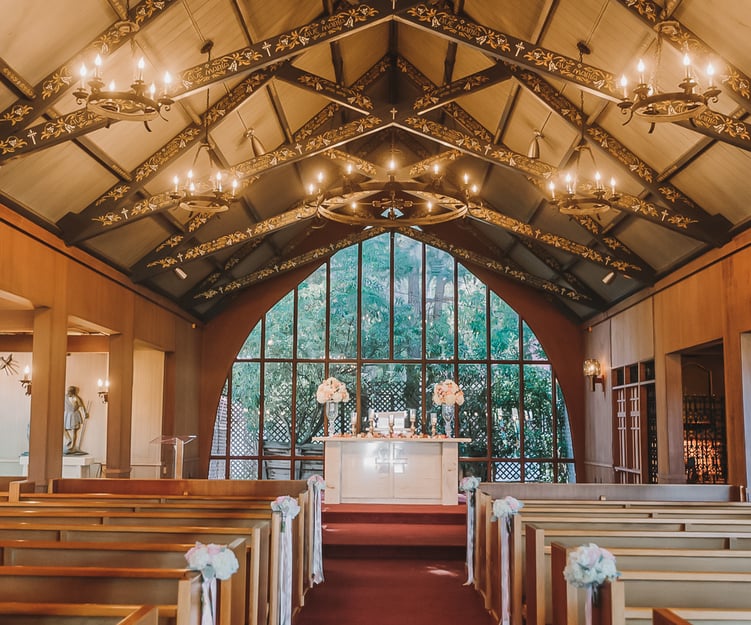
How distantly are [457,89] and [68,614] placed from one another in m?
6.43

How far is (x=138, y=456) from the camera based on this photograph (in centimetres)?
1196

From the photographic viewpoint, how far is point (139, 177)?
8234 millimetres

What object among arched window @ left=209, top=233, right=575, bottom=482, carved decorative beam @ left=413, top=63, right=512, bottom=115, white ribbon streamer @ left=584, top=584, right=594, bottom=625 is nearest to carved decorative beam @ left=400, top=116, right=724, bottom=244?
carved decorative beam @ left=413, top=63, right=512, bottom=115

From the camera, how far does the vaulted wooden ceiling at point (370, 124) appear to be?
6121 millimetres

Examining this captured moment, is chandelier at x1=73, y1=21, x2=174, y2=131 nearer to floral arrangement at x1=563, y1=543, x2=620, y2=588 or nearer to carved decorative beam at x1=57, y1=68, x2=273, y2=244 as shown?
carved decorative beam at x1=57, y1=68, x2=273, y2=244

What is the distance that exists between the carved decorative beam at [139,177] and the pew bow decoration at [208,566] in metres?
5.70

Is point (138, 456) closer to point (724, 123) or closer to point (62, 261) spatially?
point (62, 261)

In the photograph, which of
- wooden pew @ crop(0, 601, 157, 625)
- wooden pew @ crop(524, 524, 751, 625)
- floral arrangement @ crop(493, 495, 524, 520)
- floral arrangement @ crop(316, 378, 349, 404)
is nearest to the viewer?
wooden pew @ crop(0, 601, 157, 625)

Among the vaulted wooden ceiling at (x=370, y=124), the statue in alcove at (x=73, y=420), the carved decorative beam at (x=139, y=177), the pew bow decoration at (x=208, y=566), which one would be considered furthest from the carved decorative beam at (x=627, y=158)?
the statue in alcove at (x=73, y=420)

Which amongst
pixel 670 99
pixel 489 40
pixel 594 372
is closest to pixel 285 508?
pixel 670 99

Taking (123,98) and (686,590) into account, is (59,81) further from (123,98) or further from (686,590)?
(686,590)

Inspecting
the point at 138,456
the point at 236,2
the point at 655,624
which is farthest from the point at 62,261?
the point at 655,624

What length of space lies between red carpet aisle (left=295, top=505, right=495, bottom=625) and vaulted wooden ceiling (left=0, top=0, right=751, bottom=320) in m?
3.29

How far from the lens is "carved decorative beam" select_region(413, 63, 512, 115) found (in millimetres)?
7895
